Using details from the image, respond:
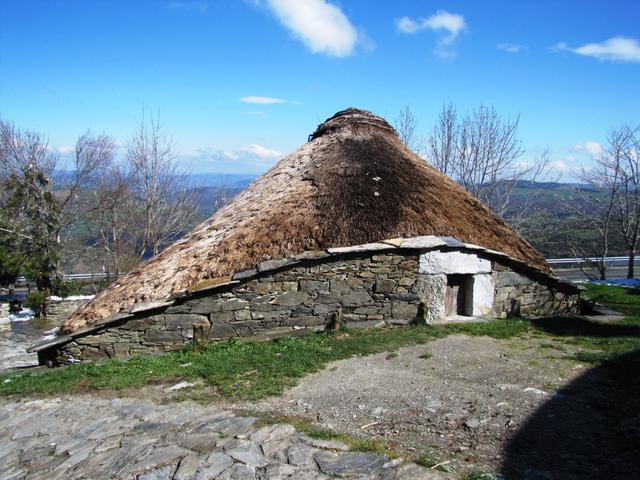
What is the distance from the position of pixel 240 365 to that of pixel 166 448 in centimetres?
221

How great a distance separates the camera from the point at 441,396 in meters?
5.18

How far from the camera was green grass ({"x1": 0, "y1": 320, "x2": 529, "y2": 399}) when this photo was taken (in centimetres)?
587

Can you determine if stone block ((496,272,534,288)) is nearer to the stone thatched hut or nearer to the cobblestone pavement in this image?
the stone thatched hut

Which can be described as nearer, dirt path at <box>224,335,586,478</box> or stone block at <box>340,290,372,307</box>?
dirt path at <box>224,335,586,478</box>

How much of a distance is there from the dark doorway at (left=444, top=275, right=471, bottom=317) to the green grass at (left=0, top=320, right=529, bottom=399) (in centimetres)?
72

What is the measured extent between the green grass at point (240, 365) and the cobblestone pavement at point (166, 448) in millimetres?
638

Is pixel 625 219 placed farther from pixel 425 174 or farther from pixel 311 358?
pixel 311 358

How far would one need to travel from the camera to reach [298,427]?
14.5ft

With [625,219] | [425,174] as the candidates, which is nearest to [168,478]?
[425,174]

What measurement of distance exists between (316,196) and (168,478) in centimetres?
618

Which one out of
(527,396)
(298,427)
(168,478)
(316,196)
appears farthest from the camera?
(316,196)

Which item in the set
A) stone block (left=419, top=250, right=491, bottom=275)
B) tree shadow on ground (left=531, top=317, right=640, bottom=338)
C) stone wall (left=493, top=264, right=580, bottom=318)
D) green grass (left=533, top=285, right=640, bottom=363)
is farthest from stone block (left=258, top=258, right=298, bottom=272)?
tree shadow on ground (left=531, top=317, right=640, bottom=338)

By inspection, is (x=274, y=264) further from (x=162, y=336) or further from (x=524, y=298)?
(x=524, y=298)

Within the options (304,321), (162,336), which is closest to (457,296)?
(304,321)
